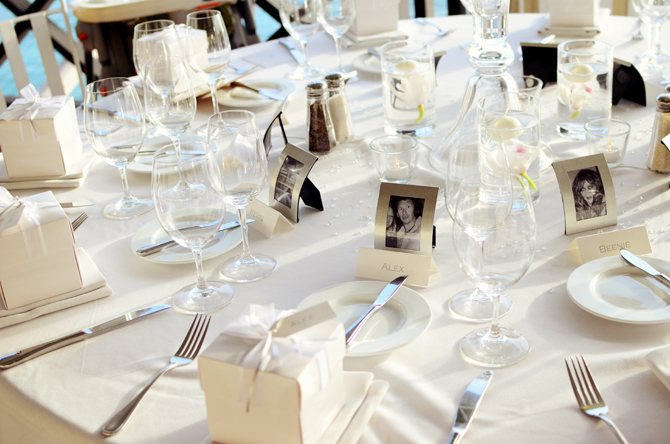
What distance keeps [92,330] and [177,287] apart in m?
0.17

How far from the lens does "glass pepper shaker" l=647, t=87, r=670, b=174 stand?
1.25 meters

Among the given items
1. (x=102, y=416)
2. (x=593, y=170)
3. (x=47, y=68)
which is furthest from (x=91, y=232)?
(x=47, y=68)

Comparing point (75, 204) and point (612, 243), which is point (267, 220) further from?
point (612, 243)

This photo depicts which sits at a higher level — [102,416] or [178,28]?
[178,28]

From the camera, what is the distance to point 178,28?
179 cm

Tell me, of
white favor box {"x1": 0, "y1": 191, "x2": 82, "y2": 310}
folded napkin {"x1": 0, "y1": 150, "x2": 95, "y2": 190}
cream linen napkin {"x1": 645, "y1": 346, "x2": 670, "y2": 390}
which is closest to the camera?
cream linen napkin {"x1": 645, "y1": 346, "x2": 670, "y2": 390}

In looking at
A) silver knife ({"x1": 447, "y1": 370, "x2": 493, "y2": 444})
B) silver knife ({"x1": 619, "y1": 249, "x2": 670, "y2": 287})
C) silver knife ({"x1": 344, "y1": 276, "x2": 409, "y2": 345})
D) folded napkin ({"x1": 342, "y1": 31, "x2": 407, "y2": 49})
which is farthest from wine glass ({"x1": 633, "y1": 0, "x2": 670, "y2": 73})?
silver knife ({"x1": 447, "y1": 370, "x2": 493, "y2": 444})

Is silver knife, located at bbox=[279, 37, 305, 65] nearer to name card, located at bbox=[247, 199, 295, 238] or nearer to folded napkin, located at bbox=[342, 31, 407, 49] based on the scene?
folded napkin, located at bbox=[342, 31, 407, 49]

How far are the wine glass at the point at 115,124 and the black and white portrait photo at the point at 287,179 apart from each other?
1.00 ft

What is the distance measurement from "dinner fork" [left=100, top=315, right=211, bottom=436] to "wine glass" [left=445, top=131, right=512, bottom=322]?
1.25 feet

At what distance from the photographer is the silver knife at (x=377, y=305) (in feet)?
2.83

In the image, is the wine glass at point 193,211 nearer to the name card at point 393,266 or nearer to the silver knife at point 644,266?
the name card at point 393,266

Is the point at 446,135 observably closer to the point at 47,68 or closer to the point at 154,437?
the point at 154,437

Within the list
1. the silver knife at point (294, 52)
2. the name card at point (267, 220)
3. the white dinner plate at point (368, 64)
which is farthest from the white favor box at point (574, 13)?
the name card at point (267, 220)
